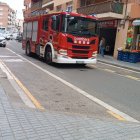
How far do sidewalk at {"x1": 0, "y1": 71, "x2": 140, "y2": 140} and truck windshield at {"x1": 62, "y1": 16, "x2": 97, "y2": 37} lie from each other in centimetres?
986

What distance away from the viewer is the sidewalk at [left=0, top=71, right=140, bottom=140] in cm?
493

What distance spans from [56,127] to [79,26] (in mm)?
11444

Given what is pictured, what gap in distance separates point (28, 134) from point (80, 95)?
439cm

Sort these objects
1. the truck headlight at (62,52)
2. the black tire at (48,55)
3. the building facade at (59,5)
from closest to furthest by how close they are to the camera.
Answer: the truck headlight at (62,52), the black tire at (48,55), the building facade at (59,5)

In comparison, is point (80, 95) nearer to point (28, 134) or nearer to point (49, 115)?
point (49, 115)

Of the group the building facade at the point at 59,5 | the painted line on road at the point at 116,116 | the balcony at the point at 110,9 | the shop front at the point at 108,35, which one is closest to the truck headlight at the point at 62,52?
the painted line on road at the point at 116,116

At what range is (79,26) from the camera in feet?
53.6

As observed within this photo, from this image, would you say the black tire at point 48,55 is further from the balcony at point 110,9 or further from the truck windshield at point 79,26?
the balcony at point 110,9

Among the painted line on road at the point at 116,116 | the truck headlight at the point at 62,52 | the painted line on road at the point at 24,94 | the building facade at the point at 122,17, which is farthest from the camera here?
the building facade at the point at 122,17

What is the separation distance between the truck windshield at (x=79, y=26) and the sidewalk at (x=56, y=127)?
986 centimetres

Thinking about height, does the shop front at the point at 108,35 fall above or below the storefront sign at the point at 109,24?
below

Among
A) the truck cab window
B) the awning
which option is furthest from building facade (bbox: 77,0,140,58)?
the truck cab window

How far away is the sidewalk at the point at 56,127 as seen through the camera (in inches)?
194

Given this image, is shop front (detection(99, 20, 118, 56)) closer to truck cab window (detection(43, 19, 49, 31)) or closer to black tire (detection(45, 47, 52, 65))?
truck cab window (detection(43, 19, 49, 31))
